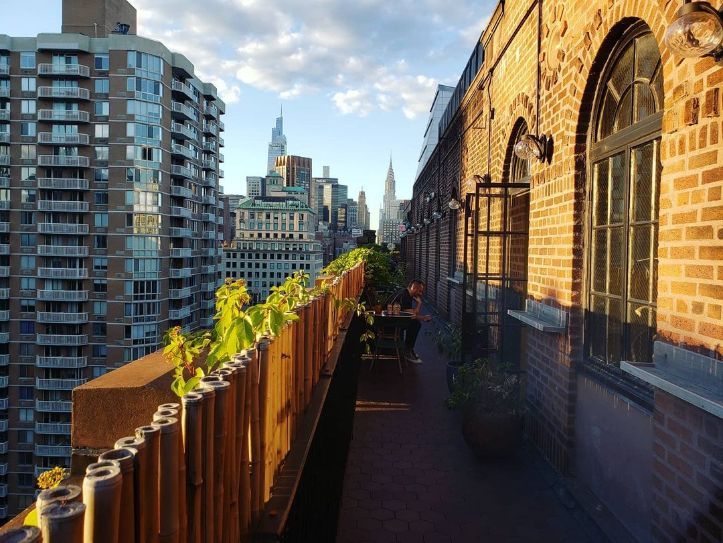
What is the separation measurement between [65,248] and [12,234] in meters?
5.20

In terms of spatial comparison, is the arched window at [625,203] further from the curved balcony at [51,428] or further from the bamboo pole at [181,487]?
the curved balcony at [51,428]

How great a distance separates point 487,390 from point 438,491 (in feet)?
3.61

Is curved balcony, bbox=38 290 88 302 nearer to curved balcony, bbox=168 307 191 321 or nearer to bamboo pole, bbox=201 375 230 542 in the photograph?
curved balcony, bbox=168 307 191 321

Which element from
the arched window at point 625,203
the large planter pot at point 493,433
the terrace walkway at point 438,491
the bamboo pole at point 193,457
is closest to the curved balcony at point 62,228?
the terrace walkway at point 438,491

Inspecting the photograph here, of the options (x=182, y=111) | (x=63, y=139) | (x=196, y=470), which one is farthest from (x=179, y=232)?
(x=196, y=470)

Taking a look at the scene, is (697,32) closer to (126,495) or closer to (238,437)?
(238,437)

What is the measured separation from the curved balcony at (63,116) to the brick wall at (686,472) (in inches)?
2115

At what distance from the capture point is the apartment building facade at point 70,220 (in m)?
46.2

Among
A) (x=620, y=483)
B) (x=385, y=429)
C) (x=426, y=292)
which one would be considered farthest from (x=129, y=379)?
(x=426, y=292)

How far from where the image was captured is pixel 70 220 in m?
47.6

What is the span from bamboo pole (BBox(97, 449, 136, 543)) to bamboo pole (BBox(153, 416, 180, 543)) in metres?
0.12

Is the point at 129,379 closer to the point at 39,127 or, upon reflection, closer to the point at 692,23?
the point at 692,23

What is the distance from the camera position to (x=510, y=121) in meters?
6.89

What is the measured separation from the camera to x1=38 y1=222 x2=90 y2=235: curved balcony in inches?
1848
